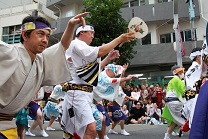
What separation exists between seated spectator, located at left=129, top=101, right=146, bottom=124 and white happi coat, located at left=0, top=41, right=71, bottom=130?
866cm

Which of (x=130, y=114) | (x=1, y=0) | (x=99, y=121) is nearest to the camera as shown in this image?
(x=99, y=121)

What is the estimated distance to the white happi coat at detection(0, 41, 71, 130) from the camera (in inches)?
74.5

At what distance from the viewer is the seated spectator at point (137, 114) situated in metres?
10.7

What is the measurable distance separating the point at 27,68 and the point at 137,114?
29.9ft

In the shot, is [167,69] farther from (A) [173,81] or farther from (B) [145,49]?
(A) [173,81]

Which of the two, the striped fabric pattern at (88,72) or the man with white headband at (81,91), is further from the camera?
the striped fabric pattern at (88,72)

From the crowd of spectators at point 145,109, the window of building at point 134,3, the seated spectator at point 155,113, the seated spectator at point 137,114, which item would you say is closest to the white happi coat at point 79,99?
the crowd of spectators at point 145,109

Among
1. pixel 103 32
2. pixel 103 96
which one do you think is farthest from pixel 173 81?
pixel 103 32

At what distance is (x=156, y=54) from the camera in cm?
1773

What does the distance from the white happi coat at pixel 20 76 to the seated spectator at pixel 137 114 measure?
866cm

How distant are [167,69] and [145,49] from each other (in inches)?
80.9

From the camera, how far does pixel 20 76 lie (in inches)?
78.5

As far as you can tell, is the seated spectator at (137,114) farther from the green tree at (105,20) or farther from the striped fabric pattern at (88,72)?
the striped fabric pattern at (88,72)

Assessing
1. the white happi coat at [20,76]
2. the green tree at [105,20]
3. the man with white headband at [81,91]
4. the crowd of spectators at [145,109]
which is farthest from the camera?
the green tree at [105,20]
